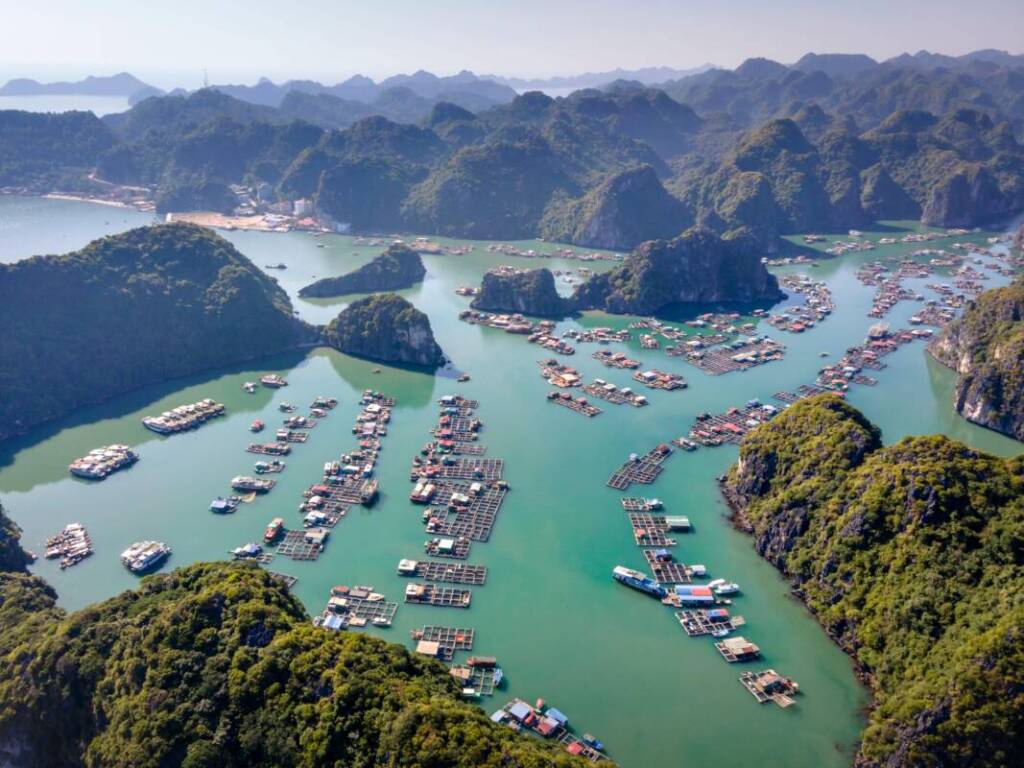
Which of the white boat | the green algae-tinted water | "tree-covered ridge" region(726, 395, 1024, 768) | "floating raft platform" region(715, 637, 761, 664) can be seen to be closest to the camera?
"tree-covered ridge" region(726, 395, 1024, 768)

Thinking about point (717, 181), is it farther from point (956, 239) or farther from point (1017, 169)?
point (1017, 169)

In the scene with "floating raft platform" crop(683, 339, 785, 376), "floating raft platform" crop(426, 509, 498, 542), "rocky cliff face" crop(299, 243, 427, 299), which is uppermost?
"rocky cliff face" crop(299, 243, 427, 299)

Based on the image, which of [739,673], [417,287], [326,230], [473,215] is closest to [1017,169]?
[473,215]

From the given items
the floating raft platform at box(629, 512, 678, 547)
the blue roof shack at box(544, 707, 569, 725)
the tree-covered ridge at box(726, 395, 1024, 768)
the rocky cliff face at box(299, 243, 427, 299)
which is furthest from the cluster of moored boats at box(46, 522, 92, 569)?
the rocky cliff face at box(299, 243, 427, 299)

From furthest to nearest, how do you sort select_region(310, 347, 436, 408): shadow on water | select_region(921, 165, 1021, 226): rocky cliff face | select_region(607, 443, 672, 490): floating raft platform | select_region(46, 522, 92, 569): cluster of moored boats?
select_region(921, 165, 1021, 226): rocky cliff face, select_region(310, 347, 436, 408): shadow on water, select_region(607, 443, 672, 490): floating raft platform, select_region(46, 522, 92, 569): cluster of moored boats

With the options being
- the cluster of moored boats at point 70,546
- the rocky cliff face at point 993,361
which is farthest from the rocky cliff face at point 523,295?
the cluster of moored boats at point 70,546

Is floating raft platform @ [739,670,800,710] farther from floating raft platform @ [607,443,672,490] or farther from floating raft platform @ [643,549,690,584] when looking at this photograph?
floating raft platform @ [607,443,672,490]

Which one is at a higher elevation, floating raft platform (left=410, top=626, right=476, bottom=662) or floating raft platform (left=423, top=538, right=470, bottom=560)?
floating raft platform (left=423, top=538, right=470, bottom=560)

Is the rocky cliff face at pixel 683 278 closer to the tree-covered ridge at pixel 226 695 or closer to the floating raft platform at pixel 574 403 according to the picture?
the floating raft platform at pixel 574 403
